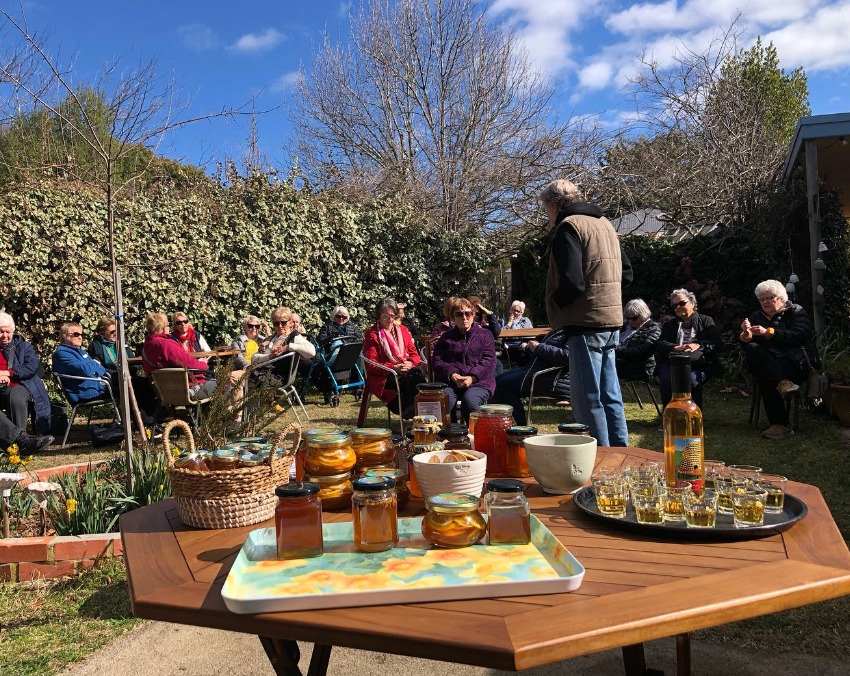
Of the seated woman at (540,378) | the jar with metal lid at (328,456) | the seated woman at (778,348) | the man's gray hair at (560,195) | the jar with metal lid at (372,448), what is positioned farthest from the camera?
the seated woman at (778,348)

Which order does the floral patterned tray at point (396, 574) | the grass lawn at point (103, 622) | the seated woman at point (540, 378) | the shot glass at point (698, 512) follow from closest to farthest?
the floral patterned tray at point (396, 574)
the shot glass at point (698, 512)
the grass lawn at point (103, 622)
the seated woman at point (540, 378)

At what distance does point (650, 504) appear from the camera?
129 cm

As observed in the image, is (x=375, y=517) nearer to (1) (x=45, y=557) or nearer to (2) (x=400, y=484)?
(2) (x=400, y=484)

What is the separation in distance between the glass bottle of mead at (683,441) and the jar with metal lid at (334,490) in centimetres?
69

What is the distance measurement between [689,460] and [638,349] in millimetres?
4556

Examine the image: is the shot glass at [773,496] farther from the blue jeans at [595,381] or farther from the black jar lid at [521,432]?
the blue jeans at [595,381]

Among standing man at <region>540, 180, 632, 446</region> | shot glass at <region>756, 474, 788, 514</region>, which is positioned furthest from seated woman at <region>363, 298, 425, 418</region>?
shot glass at <region>756, 474, 788, 514</region>

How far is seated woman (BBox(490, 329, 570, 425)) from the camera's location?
472 centimetres

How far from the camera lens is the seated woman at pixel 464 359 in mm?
4852

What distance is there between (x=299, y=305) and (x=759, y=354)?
5776 millimetres

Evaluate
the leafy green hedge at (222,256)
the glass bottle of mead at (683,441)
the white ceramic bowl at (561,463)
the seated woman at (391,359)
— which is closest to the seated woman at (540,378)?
the seated woman at (391,359)

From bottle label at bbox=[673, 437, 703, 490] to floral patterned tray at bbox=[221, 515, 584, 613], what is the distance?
0.35 metres

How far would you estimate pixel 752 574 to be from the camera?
1063mm

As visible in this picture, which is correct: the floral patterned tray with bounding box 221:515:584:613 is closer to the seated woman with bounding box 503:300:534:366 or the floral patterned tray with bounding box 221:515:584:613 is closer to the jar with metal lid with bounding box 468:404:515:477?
the jar with metal lid with bounding box 468:404:515:477
